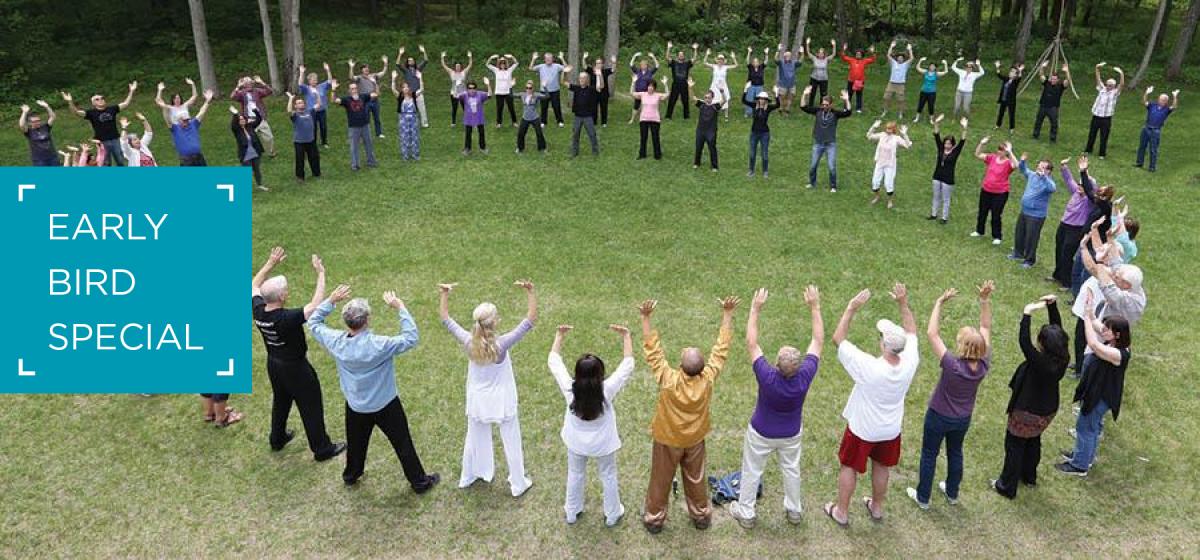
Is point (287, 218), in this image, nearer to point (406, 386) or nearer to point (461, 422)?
point (406, 386)

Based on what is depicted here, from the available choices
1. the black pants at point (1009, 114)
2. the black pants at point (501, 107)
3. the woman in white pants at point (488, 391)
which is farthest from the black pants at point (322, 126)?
the black pants at point (1009, 114)

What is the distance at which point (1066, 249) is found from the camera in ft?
38.7

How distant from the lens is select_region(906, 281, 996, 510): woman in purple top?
6.54 meters

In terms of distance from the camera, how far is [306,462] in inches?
314

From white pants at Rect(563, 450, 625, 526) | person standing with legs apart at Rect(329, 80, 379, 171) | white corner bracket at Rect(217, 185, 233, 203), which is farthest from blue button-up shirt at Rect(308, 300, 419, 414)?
person standing with legs apart at Rect(329, 80, 379, 171)

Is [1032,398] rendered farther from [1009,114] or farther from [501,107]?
[1009,114]

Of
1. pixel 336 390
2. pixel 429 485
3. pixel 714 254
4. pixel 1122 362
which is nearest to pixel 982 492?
pixel 1122 362

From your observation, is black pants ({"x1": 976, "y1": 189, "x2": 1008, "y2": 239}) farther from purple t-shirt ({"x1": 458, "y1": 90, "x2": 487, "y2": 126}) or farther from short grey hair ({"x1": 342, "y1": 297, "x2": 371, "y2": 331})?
short grey hair ({"x1": 342, "y1": 297, "x2": 371, "y2": 331})

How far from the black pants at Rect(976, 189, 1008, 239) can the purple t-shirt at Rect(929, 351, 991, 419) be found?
777 cm

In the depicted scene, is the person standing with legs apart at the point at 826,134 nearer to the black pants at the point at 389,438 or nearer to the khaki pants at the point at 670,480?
the khaki pants at the point at 670,480

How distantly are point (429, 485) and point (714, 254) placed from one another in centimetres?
709

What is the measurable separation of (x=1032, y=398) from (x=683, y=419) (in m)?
3.28

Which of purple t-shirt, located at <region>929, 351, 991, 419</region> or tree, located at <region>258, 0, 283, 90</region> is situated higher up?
tree, located at <region>258, 0, 283, 90</region>

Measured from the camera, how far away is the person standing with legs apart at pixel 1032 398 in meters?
6.76
